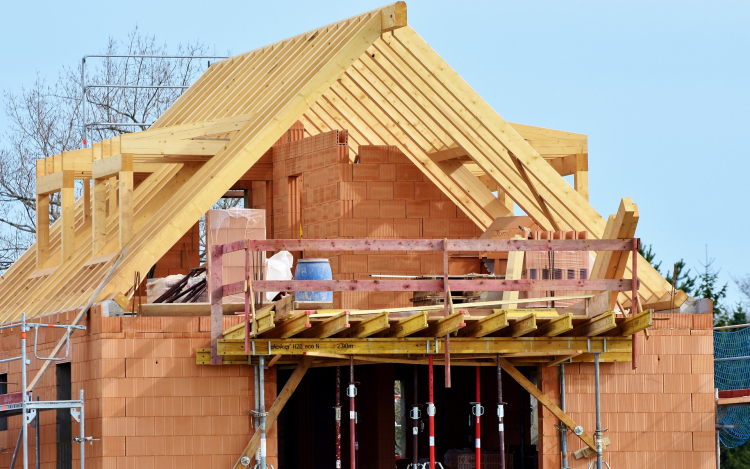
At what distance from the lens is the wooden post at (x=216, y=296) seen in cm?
1399

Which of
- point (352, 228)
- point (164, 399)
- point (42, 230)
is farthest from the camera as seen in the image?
point (42, 230)

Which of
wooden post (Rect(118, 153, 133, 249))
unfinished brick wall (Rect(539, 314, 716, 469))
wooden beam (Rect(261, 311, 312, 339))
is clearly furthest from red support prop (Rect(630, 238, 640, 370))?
wooden post (Rect(118, 153, 133, 249))

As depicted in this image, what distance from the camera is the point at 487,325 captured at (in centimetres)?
1363

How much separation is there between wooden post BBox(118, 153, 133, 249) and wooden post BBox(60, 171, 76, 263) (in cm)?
240

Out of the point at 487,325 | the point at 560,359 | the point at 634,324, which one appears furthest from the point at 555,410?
the point at 487,325

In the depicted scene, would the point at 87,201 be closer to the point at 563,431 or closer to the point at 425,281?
the point at 425,281

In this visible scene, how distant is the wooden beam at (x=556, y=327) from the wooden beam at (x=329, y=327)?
230 cm

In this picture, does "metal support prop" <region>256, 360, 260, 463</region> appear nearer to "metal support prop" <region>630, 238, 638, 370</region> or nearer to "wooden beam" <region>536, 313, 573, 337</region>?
"wooden beam" <region>536, 313, 573, 337</region>

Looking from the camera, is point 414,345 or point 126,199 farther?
point 126,199

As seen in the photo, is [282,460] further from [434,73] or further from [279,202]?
[434,73]

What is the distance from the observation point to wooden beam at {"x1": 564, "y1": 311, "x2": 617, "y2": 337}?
13656 millimetres

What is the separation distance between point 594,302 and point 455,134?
4.25m

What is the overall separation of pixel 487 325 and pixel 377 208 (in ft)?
17.5

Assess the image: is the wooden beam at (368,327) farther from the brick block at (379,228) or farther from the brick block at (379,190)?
the brick block at (379,190)
